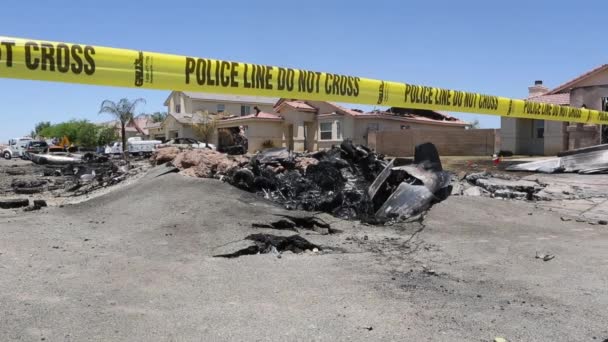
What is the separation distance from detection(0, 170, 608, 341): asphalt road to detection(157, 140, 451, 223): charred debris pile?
566mm

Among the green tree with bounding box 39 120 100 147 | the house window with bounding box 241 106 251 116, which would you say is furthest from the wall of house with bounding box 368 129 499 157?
the green tree with bounding box 39 120 100 147

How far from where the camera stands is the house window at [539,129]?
27312 millimetres

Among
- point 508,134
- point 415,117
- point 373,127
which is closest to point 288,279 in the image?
point 508,134

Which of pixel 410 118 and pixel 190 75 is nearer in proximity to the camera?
pixel 190 75

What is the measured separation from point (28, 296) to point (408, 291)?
3.65 metres

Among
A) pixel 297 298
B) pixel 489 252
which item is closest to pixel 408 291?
pixel 297 298

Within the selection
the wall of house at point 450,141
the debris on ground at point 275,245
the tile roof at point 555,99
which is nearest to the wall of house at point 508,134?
the wall of house at point 450,141

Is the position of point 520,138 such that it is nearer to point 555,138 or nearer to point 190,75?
point 555,138

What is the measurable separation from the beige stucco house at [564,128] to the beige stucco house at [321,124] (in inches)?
397

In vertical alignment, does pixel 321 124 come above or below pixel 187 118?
below

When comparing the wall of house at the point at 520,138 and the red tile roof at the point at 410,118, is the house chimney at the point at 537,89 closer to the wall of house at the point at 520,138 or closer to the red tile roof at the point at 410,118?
the wall of house at the point at 520,138

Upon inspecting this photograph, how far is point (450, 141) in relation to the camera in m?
30.9

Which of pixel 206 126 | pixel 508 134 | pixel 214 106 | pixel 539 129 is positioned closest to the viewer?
pixel 539 129

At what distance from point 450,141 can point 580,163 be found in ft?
46.1
